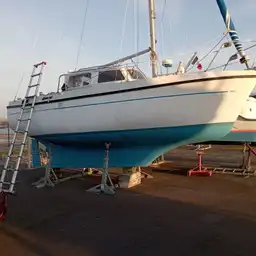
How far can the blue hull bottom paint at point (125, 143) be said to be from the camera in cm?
742

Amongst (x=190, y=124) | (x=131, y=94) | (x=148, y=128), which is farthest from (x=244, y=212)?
(x=131, y=94)

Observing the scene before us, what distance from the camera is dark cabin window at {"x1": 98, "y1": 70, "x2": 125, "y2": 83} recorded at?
8086 millimetres

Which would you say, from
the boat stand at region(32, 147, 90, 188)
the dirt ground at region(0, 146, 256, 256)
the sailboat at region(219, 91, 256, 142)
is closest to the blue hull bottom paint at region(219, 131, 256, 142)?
the sailboat at region(219, 91, 256, 142)

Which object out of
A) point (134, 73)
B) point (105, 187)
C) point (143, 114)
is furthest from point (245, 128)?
point (105, 187)

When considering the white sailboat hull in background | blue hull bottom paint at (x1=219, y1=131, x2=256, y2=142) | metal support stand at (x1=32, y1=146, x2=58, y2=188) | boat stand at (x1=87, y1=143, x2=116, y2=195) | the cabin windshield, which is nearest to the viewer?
the white sailboat hull in background

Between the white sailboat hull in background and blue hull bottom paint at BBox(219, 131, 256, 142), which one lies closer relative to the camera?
the white sailboat hull in background

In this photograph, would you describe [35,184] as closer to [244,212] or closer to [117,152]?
[117,152]

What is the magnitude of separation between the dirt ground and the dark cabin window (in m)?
3.01

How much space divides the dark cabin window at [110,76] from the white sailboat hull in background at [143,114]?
0.51 meters

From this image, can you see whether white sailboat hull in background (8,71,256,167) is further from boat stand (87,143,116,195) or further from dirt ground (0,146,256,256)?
dirt ground (0,146,256,256)

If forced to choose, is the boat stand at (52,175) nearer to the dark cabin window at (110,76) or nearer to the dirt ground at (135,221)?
the dirt ground at (135,221)

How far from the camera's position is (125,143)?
8.12m

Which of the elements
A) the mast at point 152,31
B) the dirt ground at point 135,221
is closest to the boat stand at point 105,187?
the dirt ground at point 135,221

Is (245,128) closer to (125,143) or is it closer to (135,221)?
(125,143)
